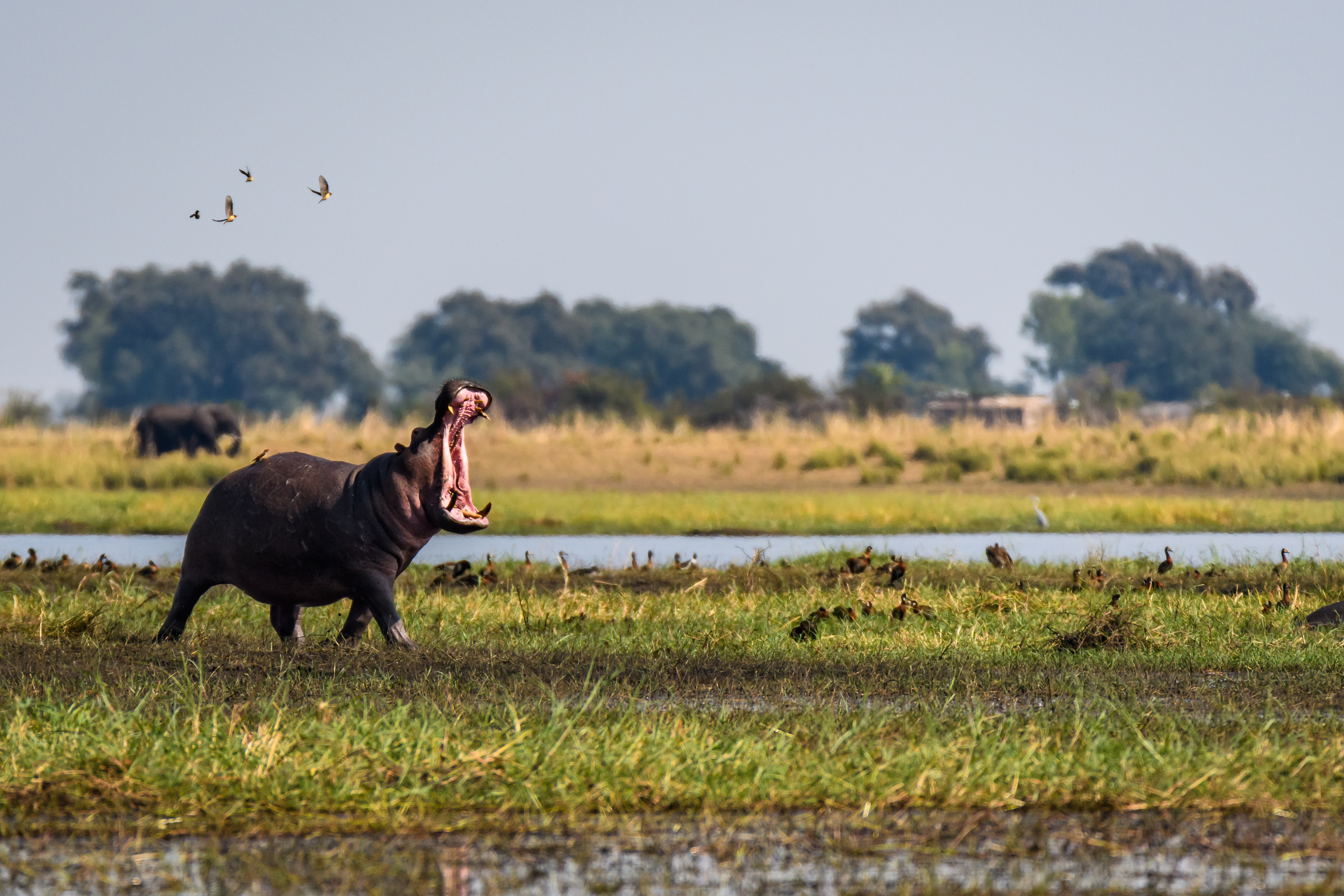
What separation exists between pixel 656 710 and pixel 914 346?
261 ft

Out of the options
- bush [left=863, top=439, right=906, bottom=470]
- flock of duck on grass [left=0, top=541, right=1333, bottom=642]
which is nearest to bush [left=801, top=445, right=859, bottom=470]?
bush [left=863, top=439, right=906, bottom=470]

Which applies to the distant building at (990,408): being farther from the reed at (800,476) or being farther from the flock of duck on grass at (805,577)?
the flock of duck on grass at (805,577)

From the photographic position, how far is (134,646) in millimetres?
8766

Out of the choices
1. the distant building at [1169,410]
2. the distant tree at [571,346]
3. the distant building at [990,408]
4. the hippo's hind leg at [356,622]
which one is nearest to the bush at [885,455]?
the hippo's hind leg at [356,622]

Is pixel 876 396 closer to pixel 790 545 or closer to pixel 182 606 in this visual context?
pixel 790 545

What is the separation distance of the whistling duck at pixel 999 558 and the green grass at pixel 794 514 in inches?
285

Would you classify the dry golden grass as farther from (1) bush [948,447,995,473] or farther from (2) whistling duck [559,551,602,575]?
(2) whistling duck [559,551,602,575]

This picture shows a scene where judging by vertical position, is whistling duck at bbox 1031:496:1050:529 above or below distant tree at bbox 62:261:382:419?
below

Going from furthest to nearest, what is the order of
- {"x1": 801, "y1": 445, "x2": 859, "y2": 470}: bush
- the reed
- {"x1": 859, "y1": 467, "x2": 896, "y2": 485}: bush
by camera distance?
{"x1": 801, "y1": 445, "x2": 859, "y2": 470}: bush < {"x1": 859, "y1": 467, "x2": 896, "y2": 485}: bush < the reed

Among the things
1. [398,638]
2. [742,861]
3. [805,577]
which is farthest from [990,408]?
[742,861]

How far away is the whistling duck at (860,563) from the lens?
12.0 meters

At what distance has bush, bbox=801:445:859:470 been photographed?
29.2 meters

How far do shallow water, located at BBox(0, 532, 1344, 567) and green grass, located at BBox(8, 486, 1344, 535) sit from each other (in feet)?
0.64

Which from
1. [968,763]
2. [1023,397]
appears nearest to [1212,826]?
[968,763]
